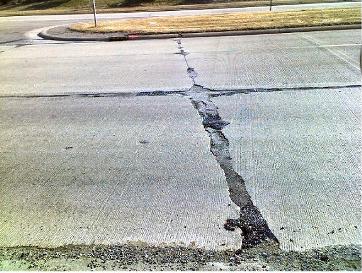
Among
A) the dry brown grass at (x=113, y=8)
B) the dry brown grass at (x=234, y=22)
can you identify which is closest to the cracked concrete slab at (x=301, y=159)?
the dry brown grass at (x=234, y=22)

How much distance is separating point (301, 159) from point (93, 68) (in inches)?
239

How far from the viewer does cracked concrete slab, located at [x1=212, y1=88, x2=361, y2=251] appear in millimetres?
3484

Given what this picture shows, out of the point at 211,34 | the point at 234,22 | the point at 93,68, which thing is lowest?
the point at 93,68

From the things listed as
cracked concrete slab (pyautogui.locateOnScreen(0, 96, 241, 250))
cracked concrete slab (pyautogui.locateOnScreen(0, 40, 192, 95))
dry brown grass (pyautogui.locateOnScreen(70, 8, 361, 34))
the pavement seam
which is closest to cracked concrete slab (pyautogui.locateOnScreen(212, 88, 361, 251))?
the pavement seam

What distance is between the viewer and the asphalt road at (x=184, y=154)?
3.54 metres

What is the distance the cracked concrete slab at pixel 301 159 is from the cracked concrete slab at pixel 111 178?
1.25ft

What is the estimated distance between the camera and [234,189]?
409cm

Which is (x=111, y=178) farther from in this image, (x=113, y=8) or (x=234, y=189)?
(x=113, y=8)

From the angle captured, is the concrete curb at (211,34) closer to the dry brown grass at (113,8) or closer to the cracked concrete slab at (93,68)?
the cracked concrete slab at (93,68)

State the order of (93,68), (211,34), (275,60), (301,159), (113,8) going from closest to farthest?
(301,159) → (275,60) → (93,68) → (211,34) → (113,8)

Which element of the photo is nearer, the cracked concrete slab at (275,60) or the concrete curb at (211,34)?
the cracked concrete slab at (275,60)

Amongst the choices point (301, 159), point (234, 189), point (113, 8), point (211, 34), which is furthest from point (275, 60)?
point (113, 8)

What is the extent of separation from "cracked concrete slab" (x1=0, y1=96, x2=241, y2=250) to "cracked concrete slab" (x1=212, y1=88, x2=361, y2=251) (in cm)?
38

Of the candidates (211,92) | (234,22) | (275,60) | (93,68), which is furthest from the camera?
(234,22)
